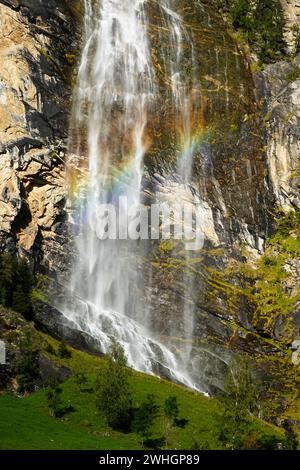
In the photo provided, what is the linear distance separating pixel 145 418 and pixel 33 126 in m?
36.0

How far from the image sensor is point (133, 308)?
72.0m

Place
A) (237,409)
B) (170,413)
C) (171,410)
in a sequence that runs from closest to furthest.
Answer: (237,409)
(170,413)
(171,410)

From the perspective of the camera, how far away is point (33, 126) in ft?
244

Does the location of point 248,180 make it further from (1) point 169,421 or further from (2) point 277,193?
(1) point 169,421

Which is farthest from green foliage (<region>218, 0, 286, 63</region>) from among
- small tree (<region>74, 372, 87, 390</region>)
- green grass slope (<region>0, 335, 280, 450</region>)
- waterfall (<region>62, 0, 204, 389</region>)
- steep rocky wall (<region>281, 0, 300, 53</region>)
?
small tree (<region>74, 372, 87, 390</region>)

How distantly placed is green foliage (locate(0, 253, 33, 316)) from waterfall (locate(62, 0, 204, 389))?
485 centimetres

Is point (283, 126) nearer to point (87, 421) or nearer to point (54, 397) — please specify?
point (54, 397)

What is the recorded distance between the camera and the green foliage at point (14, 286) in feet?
207

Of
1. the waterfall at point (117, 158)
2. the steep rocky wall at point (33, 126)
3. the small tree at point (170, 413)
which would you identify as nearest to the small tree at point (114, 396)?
the small tree at point (170, 413)

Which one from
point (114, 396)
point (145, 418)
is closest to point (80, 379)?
point (114, 396)

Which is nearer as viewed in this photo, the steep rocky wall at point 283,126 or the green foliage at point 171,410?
the green foliage at point 171,410

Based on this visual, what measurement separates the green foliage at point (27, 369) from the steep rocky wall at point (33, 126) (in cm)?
1531

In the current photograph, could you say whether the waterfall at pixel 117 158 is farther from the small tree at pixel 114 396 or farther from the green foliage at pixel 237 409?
the green foliage at pixel 237 409

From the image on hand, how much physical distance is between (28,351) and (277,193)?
38.8 meters
